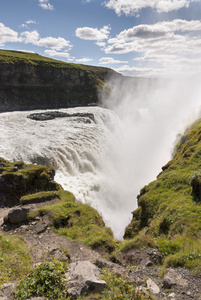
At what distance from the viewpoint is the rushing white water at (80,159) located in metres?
23.2

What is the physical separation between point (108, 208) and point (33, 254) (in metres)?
16.0

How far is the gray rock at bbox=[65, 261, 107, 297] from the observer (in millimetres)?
5150

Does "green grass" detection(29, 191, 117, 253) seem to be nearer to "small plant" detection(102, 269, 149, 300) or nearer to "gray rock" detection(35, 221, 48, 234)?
"gray rock" detection(35, 221, 48, 234)

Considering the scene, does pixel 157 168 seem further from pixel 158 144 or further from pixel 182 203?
pixel 182 203

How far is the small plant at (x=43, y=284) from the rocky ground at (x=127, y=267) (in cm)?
30

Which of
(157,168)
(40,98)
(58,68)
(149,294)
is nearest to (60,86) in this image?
(58,68)

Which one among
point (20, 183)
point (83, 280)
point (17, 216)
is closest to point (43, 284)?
point (83, 280)

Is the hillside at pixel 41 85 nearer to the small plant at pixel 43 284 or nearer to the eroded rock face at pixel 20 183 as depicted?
the eroded rock face at pixel 20 183

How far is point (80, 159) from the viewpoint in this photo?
2936 cm

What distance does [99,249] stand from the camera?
353 inches

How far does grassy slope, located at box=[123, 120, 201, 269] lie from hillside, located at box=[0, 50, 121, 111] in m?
62.8

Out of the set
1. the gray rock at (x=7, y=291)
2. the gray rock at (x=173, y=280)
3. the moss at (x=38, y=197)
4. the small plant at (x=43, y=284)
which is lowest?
the gray rock at (x=7, y=291)

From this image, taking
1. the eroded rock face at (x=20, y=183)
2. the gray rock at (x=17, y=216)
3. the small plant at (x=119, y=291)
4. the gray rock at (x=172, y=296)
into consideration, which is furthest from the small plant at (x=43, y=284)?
the eroded rock face at (x=20, y=183)

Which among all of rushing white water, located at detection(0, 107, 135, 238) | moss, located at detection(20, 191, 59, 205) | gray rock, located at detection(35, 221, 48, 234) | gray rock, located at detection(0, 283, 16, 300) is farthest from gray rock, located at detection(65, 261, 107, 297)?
rushing white water, located at detection(0, 107, 135, 238)
